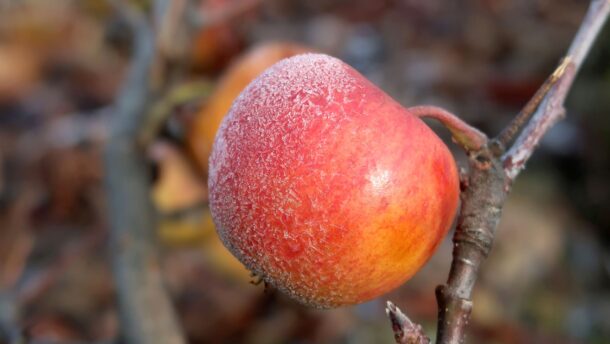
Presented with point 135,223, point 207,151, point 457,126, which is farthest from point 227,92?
point 457,126

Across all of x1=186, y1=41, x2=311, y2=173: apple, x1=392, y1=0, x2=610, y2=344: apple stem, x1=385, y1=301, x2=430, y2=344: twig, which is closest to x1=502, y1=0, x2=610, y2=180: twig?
x1=392, y1=0, x2=610, y2=344: apple stem

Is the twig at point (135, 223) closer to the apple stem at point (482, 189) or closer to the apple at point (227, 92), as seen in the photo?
the apple at point (227, 92)

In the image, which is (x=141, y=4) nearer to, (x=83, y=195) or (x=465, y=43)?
(x=83, y=195)

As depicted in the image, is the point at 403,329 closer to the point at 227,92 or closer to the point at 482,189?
the point at 482,189

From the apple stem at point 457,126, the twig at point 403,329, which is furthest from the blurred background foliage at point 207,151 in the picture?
the twig at point 403,329

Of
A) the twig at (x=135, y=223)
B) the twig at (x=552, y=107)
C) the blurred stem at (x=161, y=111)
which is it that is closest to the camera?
the twig at (x=552, y=107)

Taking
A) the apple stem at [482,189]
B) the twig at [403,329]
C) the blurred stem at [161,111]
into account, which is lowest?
the twig at [403,329]
